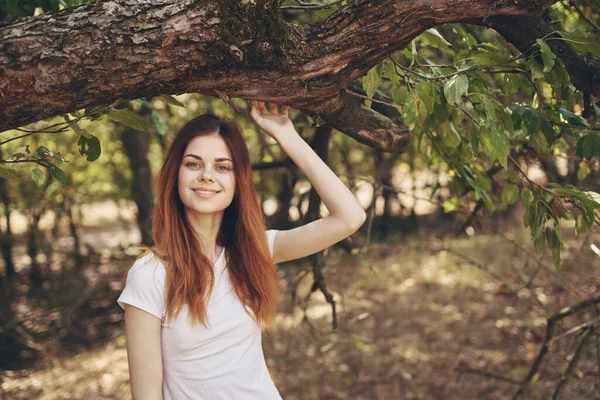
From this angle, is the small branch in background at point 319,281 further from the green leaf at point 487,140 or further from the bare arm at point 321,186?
the green leaf at point 487,140

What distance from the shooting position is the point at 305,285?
24.6 feet

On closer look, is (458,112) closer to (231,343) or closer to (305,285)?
(231,343)

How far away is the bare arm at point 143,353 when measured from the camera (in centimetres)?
172

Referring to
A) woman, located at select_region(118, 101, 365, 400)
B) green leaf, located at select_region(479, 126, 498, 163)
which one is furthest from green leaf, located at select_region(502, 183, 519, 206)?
woman, located at select_region(118, 101, 365, 400)

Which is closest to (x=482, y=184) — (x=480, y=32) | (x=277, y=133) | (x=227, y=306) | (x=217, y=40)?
(x=277, y=133)

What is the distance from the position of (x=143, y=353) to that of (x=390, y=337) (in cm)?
457

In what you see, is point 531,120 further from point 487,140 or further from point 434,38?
point 434,38

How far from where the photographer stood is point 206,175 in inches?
75.1

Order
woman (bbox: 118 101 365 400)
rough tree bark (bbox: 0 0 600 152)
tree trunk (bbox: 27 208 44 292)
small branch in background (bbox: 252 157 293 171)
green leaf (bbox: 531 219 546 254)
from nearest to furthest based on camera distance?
1. rough tree bark (bbox: 0 0 600 152)
2. woman (bbox: 118 101 365 400)
3. green leaf (bbox: 531 219 546 254)
4. small branch in background (bbox: 252 157 293 171)
5. tree trunk (bbox: 27 208 44 292)

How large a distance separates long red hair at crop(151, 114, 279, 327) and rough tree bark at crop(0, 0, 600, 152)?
13.9 inches

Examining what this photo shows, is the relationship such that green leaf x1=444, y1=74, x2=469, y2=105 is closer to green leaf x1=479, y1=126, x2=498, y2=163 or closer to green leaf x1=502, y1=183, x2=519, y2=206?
green leaf x1=479, y1=126, x2=498, y2=163

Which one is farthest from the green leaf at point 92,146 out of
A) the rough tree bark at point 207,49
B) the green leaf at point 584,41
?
the green leaf at point 584,41

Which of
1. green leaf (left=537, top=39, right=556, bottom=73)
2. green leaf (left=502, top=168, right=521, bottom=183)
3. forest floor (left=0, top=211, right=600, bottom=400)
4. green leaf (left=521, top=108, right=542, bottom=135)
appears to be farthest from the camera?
forest floor (left=0, top=211, right=600, bottom=400)

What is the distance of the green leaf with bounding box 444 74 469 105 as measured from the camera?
1695 mm
